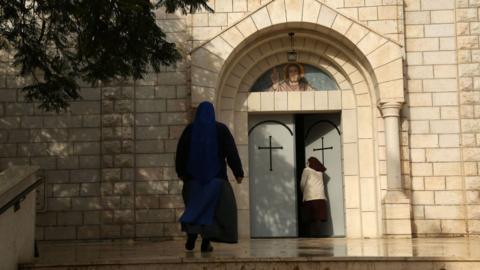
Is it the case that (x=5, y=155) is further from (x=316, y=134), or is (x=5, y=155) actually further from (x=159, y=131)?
(x=316, y=134)

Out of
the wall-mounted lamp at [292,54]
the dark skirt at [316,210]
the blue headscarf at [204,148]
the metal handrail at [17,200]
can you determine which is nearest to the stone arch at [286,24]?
the wall-mounted lamp at [292,54]

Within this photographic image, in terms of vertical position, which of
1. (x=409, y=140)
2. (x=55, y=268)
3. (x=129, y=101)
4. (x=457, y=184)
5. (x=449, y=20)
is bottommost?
(x=55, y=268)

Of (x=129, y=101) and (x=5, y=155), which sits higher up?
(x=129, y=101)

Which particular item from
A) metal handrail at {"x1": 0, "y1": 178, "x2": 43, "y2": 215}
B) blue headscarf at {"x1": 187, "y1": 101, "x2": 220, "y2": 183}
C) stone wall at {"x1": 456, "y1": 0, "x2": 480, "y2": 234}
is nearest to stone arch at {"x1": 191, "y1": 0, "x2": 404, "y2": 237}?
stone wall at {"x1": 456, "y1": 0, "x2": 480, "y2": 234}

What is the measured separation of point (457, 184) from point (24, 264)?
312 inches

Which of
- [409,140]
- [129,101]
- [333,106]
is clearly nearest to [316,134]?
[333,106]

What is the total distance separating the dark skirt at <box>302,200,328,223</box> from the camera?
12.9 m

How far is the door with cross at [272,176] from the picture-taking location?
13.1 metres

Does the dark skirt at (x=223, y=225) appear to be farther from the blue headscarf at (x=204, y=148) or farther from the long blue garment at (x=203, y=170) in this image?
the blue headscarf at (x=204, y=148)

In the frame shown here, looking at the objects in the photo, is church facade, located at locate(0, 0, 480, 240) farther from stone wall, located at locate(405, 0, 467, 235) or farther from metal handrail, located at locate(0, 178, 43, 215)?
metal handrail, located at locate(0, 178, 43, 215)

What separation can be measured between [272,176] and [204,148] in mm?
5254

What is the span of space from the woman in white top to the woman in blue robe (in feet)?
16.0

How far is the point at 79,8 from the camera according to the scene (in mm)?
8328

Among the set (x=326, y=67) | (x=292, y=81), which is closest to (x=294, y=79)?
(x=292, y=81)
